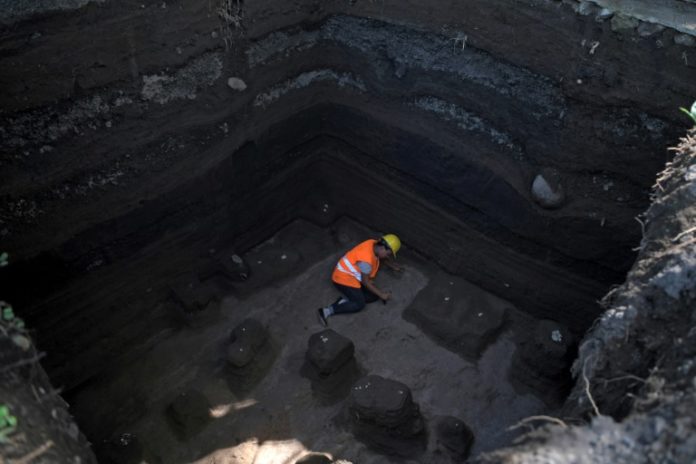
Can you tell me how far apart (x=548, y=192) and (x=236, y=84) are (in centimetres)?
268

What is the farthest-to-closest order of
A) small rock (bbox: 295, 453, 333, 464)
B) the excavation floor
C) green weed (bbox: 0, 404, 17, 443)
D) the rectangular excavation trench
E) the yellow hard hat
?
the yellow hard hat, the rectangular excavation trench, the excavation floor, small rock (bbox: 295, 453, 333, 464), green weed (bbox: 0, 404, 17, 443)

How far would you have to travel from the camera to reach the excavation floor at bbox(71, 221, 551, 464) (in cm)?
442

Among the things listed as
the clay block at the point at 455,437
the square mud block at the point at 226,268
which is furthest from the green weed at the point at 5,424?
the square mud block at the point at 226,268

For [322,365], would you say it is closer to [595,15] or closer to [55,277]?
[55,277]

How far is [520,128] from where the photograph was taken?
15.6ft

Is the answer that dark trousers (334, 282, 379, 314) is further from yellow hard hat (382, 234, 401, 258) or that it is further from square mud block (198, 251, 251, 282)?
square mud block (198, 251, 251, 282)

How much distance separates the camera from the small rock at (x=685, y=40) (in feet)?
12.8

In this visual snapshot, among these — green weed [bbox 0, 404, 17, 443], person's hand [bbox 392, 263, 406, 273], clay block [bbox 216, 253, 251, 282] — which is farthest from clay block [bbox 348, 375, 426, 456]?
green weed [bbox 0, 404, 17, 443]

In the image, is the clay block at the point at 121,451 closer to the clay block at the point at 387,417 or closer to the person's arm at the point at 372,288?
the clay block at the point at 387,417

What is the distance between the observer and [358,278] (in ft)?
17.7

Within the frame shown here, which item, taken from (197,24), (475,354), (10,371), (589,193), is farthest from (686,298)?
(197,24)

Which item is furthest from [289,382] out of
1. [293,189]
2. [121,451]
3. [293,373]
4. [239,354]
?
[293,189]

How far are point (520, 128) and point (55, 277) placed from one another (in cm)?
372

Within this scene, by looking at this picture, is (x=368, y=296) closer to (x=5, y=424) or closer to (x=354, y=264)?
(x=354, y=264)
